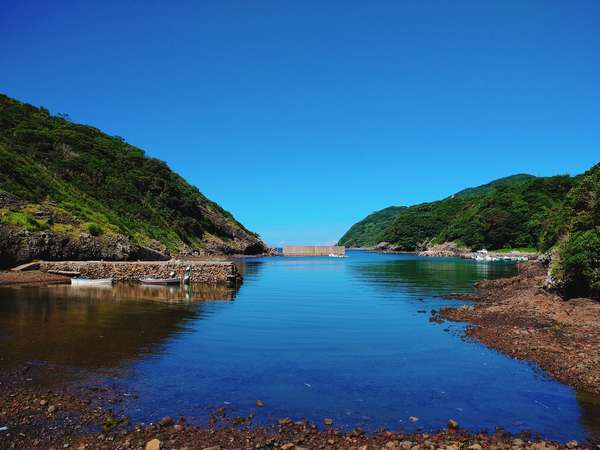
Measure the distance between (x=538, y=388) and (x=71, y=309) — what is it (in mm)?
29408

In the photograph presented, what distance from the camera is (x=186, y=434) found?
38.0 ft

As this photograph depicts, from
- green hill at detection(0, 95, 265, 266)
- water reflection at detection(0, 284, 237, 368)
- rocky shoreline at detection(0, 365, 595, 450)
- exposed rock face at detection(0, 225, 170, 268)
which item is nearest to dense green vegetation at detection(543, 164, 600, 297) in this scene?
rocky shoreline at detection(0, 365, 595, 450)

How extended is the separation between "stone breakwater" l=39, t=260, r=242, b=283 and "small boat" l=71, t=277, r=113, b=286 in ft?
12.7

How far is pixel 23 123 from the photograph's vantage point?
111 metres

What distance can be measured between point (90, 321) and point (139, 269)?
2903 centimetres

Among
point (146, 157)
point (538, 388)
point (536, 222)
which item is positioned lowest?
point (538, 388)

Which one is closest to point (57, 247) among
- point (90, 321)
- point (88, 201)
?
point (88, 201)

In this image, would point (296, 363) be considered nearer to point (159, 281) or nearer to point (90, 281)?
point (159, 281)

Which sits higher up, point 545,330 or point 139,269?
point 139,269

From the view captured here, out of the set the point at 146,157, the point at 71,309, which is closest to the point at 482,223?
the point at 146,157

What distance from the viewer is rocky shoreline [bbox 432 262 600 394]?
18031mm

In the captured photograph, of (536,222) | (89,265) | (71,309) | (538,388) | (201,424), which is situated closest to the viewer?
(201,424)

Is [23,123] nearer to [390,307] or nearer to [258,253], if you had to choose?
[258,253]

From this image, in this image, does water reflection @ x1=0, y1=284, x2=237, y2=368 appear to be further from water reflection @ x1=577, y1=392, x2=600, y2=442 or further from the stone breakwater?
water reflection @ x1=577, y1=392, x2=600, y2=442
